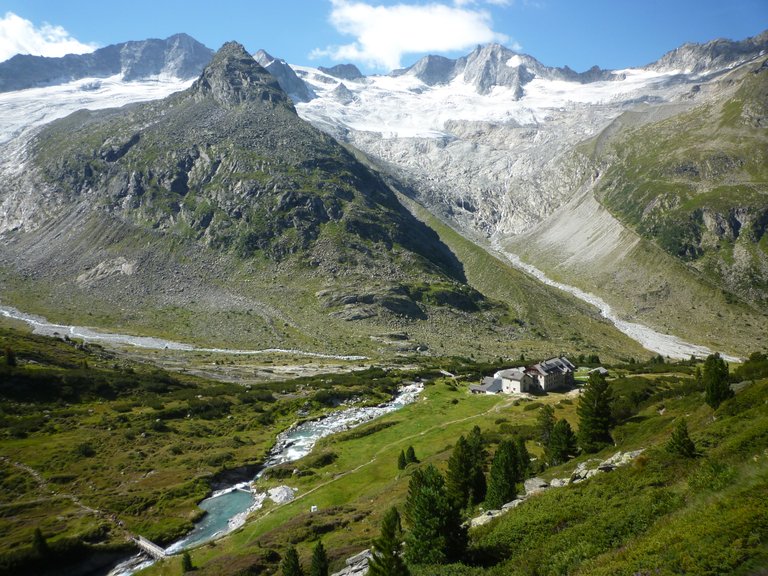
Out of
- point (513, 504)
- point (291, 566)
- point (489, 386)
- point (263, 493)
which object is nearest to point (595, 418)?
point (513, 504)

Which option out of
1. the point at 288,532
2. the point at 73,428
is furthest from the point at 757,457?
the point at 73,428

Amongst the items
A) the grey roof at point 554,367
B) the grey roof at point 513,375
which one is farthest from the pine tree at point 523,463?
the grey roof at point 554,367

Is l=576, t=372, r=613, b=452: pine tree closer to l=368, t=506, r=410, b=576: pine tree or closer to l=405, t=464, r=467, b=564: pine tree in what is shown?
l=405, t=464, r=467, b=564: pine tree

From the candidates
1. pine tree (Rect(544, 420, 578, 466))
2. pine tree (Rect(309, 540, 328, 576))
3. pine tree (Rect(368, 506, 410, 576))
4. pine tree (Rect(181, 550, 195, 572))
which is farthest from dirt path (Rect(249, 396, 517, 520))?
pine tree (Rect(368, 506, 410, 576))

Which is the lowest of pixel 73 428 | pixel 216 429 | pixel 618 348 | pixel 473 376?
pixel 618 348

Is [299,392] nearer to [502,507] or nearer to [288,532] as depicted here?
[288,532]

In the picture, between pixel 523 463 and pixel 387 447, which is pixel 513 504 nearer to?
pixel 523 463
